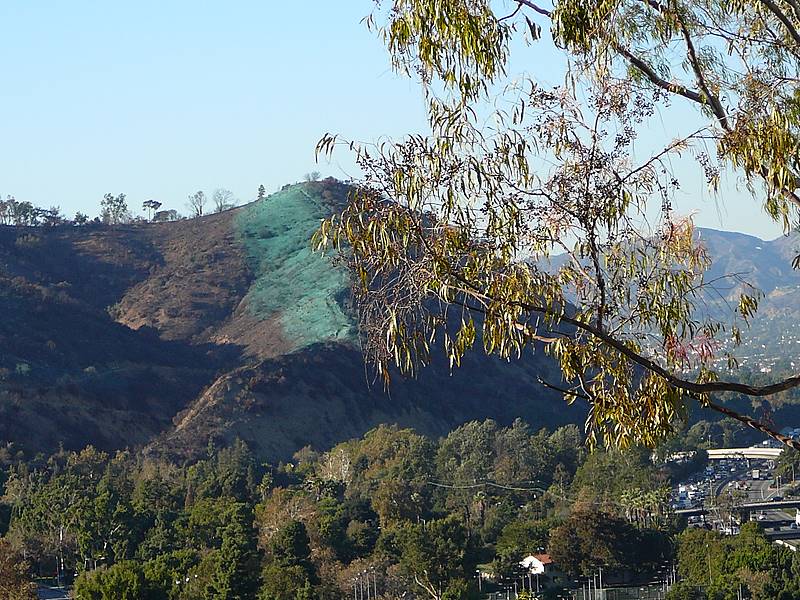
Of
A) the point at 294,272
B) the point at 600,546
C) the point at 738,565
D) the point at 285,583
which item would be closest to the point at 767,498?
the point at 600,546

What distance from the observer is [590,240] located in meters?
8.35

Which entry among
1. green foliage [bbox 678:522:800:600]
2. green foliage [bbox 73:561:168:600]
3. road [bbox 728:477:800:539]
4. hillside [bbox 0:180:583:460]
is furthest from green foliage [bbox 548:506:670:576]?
hillside [bbox 0:180:583:460]

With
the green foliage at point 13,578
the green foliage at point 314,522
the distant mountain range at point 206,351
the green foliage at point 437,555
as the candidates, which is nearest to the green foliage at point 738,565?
the green foliage at point 314,522

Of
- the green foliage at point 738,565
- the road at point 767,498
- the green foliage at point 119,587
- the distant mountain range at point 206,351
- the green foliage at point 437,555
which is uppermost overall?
the distant mountain range at point 206,351

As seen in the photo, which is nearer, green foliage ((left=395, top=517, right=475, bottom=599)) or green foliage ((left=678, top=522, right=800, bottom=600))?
green foliage ((left=678, top=522, right=800, bottom=600))

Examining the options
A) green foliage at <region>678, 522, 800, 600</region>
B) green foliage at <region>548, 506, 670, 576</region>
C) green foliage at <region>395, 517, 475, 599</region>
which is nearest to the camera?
green foliage at <region>678, 522, 800, 600</region>

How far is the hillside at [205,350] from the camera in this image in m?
73.2

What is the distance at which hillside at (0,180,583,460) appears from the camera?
2884 inches

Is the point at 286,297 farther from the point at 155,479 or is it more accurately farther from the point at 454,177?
the point at 454,177

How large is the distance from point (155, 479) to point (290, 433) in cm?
2207

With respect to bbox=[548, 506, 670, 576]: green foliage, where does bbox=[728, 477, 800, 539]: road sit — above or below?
below

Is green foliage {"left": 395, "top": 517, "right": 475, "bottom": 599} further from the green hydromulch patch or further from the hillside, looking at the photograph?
the green hydromulch patch

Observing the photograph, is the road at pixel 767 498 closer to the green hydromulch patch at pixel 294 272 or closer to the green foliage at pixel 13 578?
the green foliage at pixel 13 578

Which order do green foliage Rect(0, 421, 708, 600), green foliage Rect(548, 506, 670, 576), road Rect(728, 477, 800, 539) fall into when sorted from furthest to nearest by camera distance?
road Rect(728, 477, 800, 539) < green foliage Rect(548, 506, 670, 576) < green foliage Rect(0, 421, 708, 600)
